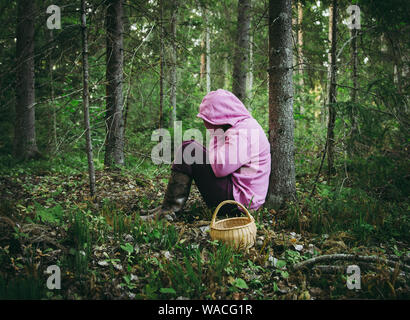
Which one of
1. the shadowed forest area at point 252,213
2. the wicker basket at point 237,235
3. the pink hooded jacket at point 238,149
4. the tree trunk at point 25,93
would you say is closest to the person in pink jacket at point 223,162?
the pink hooded jacket at point 238,149

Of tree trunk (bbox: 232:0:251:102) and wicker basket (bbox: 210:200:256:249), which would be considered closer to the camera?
wicker basket (bbox: 210:200:256:249)

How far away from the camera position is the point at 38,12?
161 inches

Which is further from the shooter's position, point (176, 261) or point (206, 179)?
point (206, 179)

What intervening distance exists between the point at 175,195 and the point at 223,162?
2.92ft

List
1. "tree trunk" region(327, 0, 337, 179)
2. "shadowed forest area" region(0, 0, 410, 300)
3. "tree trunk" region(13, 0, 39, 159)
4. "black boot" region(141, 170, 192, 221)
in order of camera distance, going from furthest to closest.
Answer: "tree trunk" region(13, 0, 39, 159), "tree trunk" region(327, 0, 337, 179), "black boot" region(141, 170, 192, 221), "shadowed forest area" region(0, 0, 410, 300)

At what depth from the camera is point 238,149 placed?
366 centimetres

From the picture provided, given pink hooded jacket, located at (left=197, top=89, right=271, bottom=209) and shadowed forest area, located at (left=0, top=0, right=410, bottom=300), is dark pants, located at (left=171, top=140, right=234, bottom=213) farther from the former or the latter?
shadowed forest area, located at (left=0, top=0, right=410, bottom=300)

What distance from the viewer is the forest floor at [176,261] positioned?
2.39m

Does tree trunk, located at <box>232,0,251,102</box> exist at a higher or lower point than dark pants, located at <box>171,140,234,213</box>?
higher

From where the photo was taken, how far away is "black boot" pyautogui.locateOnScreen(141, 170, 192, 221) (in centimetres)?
401

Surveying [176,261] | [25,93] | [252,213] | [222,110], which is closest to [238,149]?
[222,110]

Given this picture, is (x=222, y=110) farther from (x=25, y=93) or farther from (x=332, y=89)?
(x=25, y=93)

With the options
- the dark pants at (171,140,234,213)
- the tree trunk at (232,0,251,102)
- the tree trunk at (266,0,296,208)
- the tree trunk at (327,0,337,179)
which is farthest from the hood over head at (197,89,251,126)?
the tree trunk at (232,0,251,102)

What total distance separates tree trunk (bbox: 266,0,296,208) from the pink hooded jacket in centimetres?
35
